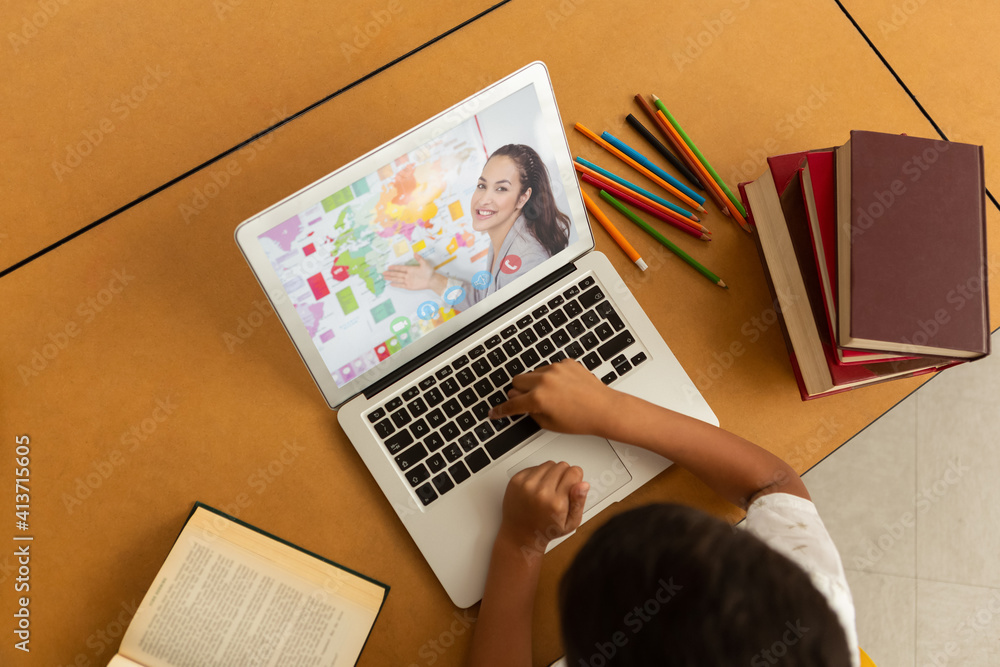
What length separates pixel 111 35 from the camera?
821 mm

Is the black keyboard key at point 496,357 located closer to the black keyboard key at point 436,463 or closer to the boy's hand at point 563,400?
the boy's hand at point 563,400

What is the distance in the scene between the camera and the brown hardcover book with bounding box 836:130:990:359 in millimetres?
682

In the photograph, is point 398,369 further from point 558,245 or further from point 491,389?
point 558,245

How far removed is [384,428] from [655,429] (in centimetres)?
34

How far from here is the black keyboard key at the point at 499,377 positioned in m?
0.77

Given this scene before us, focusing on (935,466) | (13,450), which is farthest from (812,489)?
(13,450)

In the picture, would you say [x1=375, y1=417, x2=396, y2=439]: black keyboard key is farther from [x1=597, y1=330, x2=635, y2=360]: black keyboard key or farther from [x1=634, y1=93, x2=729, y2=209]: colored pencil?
[x1=634, y1=93, x2=729, y2=209]: colored pencil

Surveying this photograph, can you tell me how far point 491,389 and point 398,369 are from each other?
0.40ft
